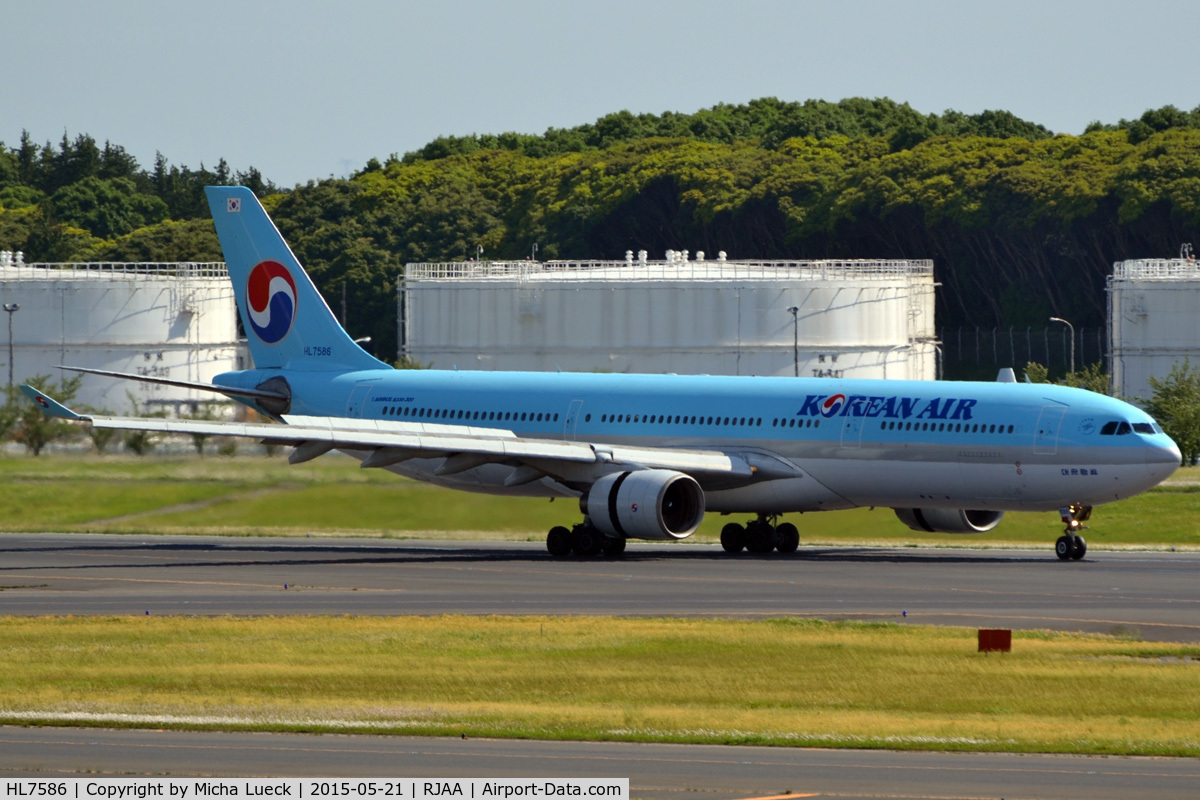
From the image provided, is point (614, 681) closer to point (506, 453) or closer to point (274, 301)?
point (506, 453)

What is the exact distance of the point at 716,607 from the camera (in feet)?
120

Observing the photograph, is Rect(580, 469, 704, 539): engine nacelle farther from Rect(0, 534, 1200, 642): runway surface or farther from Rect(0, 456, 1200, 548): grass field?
Rect(0, 456, 1200, 548): grass field

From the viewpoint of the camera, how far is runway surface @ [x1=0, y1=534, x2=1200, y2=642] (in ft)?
117

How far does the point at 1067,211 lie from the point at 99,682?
138 m

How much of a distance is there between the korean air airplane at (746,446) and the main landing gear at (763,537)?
0.04 metres

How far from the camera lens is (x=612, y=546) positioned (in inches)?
1929

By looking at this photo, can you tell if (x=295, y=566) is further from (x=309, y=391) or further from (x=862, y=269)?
(x=862, y=269)

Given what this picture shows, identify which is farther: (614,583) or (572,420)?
(572,420)

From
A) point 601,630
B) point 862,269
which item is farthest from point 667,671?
point 862,269

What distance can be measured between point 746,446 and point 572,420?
5484 millimetres

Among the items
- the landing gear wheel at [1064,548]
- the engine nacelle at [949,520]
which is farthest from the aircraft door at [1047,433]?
the engine nacelle at [949,520]

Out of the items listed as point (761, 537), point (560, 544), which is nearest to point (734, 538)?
point (761, 537)

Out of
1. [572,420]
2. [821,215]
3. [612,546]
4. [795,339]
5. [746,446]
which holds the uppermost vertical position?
[821,215]
